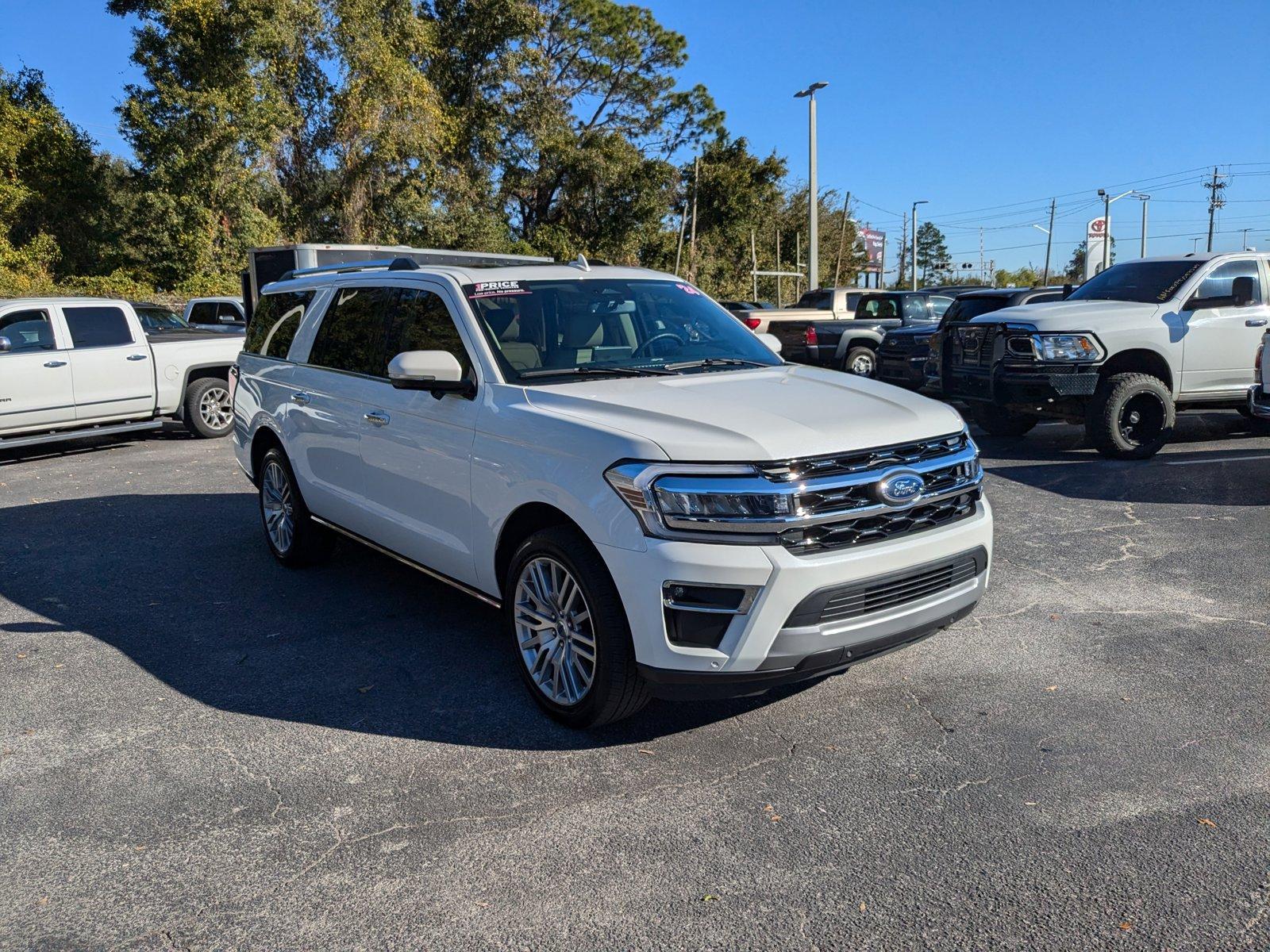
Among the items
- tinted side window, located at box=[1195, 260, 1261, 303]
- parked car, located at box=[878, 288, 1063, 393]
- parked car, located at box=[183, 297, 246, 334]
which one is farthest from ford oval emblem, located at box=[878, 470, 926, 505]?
parked car, located at box=[183, 297, 246, 334]

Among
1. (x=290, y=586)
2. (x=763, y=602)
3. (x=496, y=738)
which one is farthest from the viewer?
(x=290, y=586)

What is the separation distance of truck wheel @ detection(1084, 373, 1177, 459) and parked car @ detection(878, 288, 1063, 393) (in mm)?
2467

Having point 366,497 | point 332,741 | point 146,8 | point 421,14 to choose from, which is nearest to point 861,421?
point 332,741

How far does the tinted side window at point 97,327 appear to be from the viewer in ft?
38.1

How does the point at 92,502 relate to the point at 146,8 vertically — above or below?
below

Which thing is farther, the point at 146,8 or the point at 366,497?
the point at 146,8

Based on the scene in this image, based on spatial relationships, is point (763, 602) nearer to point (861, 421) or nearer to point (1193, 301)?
point (861, 421)

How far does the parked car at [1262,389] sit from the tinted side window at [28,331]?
478 inches

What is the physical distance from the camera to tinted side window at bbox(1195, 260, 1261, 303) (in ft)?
32.9

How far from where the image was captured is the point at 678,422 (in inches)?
146

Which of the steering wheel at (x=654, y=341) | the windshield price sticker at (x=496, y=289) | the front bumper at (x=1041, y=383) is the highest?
the windshield price sticker at (x=496, y=289)

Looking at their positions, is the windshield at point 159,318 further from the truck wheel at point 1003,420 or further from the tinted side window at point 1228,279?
the tinted side window at point 1228,279

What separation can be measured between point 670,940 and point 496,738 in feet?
4.70

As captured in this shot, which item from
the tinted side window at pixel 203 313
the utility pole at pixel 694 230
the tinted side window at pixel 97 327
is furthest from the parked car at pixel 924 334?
the utility pole at pixel 694 230
